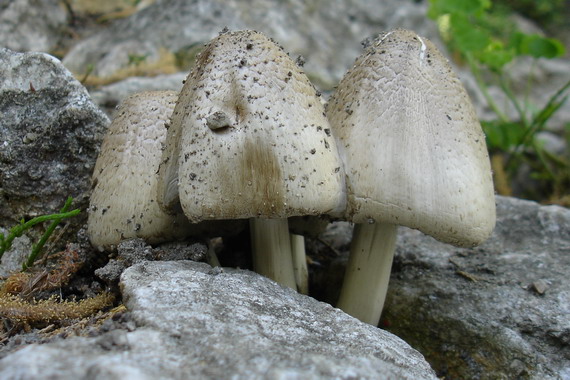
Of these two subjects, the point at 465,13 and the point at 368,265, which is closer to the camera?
the point at 368,265

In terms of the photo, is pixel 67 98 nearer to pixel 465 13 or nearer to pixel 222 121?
pixel 222 121

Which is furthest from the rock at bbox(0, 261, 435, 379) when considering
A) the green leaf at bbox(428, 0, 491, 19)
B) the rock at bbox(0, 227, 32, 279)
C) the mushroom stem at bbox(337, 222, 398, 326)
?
the green leaf at bbox(428, 0, 491, 19)

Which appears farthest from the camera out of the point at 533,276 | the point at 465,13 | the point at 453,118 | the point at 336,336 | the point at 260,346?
the point at 465,13

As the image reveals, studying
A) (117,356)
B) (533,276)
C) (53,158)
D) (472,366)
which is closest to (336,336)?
(117,356)

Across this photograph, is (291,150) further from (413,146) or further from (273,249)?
(273,249)

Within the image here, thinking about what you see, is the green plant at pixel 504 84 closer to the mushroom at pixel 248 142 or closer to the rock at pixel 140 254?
the mushroom at pixel 248 142

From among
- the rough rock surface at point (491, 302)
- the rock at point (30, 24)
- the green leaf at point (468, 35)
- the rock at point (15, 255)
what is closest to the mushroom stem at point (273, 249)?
the rough rock surface at point (491, 302)

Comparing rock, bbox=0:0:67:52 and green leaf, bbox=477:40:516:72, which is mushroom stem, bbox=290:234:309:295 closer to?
green leaf, bbox=477:40:516:72
